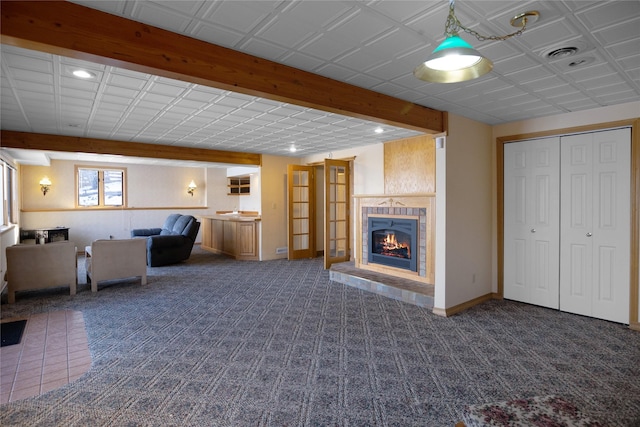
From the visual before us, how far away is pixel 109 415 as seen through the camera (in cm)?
205

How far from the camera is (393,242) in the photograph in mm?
5305

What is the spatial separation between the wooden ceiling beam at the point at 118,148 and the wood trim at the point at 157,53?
4334 mm

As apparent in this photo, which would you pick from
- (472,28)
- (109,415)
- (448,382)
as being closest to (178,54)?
(472,28)

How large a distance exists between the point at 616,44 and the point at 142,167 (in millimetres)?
9965

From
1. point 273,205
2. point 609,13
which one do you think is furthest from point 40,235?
point 609,13

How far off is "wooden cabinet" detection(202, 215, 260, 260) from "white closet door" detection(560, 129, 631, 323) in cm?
575

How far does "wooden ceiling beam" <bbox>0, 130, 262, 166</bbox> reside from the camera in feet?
16.3

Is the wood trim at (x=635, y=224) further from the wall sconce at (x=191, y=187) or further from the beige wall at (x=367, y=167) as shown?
the wall sconce at (x=191, y=187)

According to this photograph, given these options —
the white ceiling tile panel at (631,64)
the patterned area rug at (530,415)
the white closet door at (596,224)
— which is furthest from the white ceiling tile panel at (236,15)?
the white closet door at (596,224)

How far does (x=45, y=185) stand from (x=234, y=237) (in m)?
4.74

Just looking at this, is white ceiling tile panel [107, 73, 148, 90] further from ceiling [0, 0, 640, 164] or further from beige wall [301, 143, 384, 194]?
beige wall [301, 143, 384, 194]

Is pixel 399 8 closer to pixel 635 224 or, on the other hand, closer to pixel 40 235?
pixel 635 224

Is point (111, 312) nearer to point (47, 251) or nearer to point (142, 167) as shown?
point (47, 251)

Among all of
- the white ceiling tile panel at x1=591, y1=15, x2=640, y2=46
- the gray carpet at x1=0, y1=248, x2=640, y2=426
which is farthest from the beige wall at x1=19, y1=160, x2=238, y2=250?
the white ceiling tile panel at x1=591, y1=15, x2=640, y2=46
